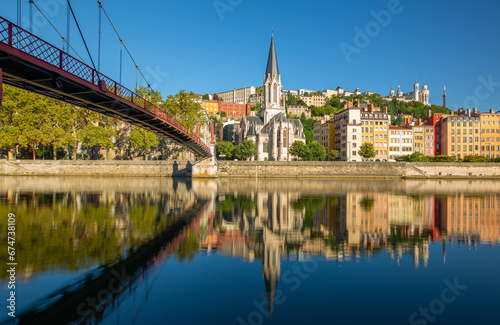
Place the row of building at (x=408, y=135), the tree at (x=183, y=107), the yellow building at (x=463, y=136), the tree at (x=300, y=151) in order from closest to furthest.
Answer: the tree at (x=183, y=107) → the tree at (x=300, y=151) → the row of building at (x=408, y=135) → the yellow building at (x=463, y=136)

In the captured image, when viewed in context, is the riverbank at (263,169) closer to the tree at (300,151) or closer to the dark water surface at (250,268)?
the tree at (300,151)

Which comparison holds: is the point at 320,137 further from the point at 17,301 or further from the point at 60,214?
the point at 17,301

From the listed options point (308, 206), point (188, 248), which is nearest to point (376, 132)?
point (308, 206)

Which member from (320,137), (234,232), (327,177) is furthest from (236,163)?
(234,232)

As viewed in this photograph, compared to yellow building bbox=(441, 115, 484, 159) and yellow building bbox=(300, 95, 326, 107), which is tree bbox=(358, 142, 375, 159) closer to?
yellow building bbox=(441, 115, 484, 159)

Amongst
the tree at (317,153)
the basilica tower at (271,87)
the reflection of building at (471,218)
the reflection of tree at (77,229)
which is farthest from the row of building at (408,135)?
the reflection of tree at (77,229)

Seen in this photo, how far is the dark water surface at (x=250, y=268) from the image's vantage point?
917 centimetres

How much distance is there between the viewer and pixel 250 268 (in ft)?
41.9

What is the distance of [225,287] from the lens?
1094cm

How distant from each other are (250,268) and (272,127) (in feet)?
254

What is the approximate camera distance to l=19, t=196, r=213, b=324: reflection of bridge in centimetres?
862

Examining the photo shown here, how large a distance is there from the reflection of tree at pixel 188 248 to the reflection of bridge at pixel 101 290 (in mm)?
303

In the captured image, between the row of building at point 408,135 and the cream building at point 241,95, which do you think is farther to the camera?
the cream building at point 241,95

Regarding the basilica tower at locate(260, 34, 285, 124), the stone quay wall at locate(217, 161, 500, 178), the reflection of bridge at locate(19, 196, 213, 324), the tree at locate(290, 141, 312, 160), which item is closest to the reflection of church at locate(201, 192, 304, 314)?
the reflection of bridge at locate(19, 196, 213, 324)
